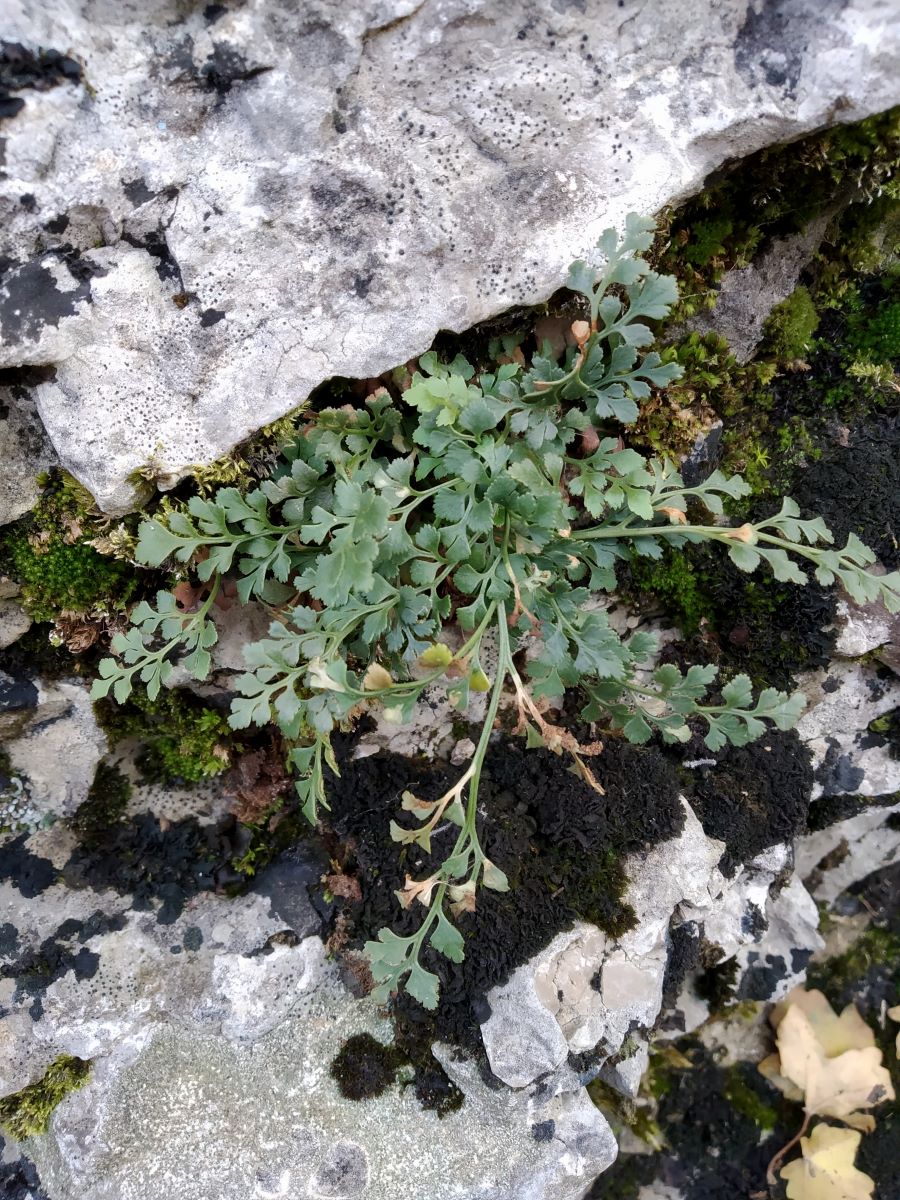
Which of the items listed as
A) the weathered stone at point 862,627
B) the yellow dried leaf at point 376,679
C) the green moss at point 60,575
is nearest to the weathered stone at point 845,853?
the weathered stone at point 862,627

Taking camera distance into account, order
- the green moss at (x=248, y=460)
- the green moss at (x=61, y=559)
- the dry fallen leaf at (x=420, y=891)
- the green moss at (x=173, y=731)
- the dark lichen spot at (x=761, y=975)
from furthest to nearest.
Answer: the dark lichen spot at (x=761, y=975) → the green moss at (x=173, y=731) → the green moss at (x=61, y=559) → the green moss at (x=248, y=460) → the dry fallen leaf at (x=420, y=891)

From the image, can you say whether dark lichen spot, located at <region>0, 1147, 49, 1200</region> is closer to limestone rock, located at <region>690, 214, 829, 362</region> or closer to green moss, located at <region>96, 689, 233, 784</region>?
green moss, located at <region>96, 689, 233, 784</region>

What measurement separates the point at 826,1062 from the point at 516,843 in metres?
3.20

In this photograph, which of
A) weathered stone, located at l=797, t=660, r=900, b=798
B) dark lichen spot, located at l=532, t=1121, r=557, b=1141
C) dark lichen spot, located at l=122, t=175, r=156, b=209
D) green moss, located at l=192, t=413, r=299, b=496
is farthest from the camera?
weathered stone, located at l=797, t=660, r=900, b=798

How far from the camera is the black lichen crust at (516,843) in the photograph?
11.6 ft

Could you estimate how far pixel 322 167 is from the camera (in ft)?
9.45

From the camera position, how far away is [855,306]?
379 centimetres

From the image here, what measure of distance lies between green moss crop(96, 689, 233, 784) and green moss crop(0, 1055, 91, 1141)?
140 cm

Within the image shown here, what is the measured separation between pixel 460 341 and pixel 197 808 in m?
2.78

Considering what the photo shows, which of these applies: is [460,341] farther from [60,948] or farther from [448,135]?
[60,948]

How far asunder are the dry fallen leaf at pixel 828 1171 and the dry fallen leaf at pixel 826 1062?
0.42 ft

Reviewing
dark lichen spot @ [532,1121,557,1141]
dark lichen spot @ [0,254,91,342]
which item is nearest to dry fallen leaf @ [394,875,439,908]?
dark lichen spot @ [532,1121,557,1141]

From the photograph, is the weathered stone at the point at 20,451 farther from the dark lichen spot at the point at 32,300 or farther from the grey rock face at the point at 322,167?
the dark lichen spot at the point at 32,300

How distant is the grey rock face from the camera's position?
2.70m
